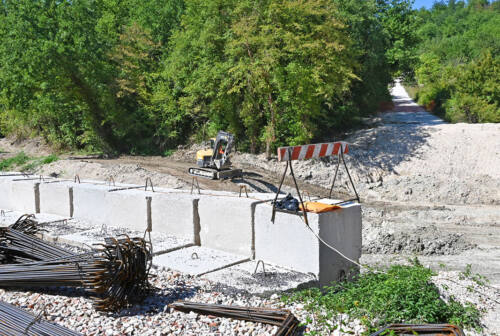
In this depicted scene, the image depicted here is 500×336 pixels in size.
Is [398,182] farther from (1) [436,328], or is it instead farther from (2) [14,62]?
(2) [14,62]

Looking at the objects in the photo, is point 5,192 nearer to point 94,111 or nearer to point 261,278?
point 261,278

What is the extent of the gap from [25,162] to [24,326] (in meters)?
23.3

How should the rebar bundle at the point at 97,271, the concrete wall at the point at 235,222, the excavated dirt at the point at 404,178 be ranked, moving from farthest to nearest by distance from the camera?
1. the excavated dirt at the point at 404,178
2. the concrete wall at the point at 235,222
3. the rebar bundle at the point at 97,271

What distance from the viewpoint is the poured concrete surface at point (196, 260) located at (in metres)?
6.31

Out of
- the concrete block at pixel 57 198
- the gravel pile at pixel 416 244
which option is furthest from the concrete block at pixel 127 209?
the gravel pile at pixel 416 244

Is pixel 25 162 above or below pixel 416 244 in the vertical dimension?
above

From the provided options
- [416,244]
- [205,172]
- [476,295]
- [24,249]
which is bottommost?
[416,244]

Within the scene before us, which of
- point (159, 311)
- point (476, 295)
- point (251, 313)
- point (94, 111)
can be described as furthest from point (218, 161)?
point (251, 313)

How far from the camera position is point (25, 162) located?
25.2 m

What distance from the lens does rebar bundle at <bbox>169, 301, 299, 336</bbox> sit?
449cm

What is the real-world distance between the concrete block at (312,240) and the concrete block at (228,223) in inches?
6.3

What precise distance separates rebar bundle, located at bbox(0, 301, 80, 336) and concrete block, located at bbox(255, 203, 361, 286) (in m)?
3.01

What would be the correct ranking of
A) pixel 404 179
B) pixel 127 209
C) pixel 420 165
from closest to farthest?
pixel 127 209 → pixel 404 179 → pixel 420 165

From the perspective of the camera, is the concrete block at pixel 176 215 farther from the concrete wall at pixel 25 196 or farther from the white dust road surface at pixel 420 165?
the white dust road surface at pixel 420 165
